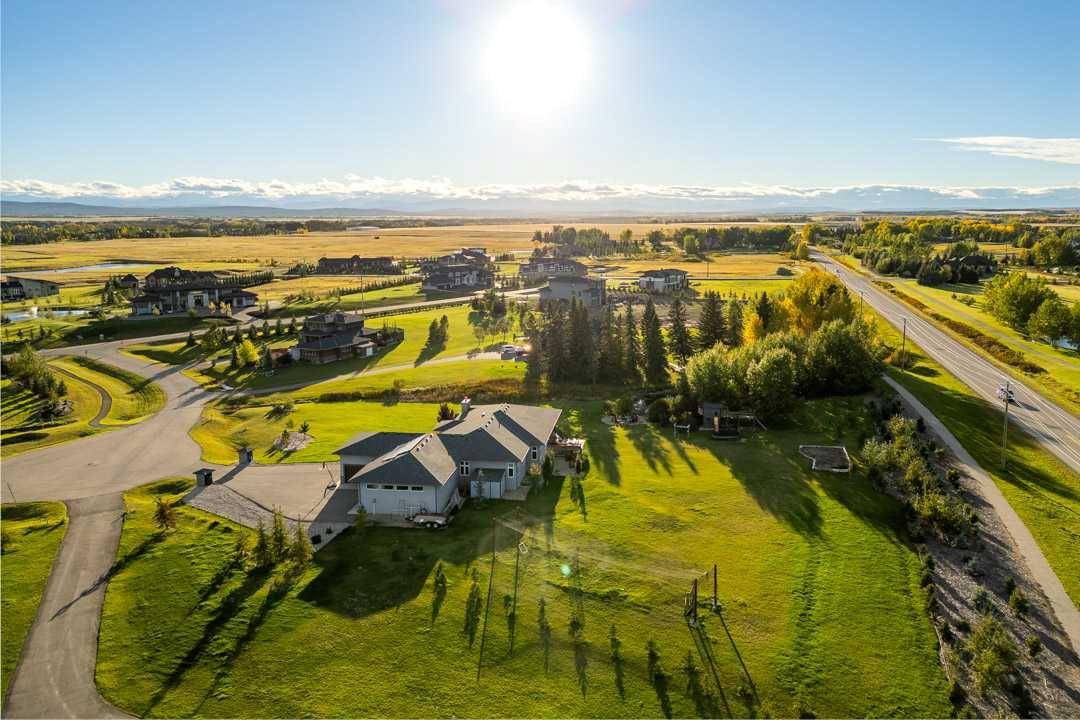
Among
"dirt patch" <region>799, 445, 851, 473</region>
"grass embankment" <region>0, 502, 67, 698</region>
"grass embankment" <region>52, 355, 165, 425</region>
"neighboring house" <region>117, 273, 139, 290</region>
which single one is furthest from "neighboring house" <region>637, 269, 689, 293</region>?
"grass embankment" <region>0, 502, 67, 698</region>

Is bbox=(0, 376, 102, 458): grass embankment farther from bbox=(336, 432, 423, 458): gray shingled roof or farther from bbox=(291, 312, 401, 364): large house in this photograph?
bbox=(336, 432, 423, 458): gray shingled roof

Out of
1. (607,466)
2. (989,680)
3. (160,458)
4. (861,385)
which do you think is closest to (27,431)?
(160,458)

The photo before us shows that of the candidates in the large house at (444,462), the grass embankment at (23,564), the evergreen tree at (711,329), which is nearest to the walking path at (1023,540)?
the large house at (444,462)

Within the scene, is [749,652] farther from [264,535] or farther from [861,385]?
[861,385]

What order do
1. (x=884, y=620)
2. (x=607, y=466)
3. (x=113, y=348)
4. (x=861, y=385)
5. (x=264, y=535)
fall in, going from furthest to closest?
(x=113, y=348) < (x=861, y=385) < (x=607, y=466) < (x=264, y=535) < (x=884, y=620)

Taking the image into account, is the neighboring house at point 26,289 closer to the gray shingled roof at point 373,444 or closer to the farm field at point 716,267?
the gray shingled roof at point 373,444

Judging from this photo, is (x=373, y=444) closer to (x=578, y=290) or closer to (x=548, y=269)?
(x=578, y=290)
